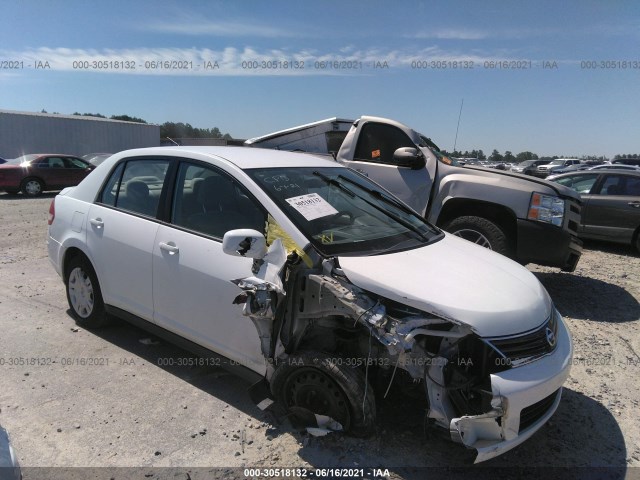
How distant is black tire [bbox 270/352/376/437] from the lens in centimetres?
246

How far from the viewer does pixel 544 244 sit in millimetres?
4855

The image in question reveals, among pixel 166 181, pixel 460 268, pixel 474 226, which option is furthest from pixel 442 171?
pixel 166 181

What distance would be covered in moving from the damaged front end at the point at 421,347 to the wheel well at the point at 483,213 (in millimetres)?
2549

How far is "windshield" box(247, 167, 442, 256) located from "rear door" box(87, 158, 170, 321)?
966mm

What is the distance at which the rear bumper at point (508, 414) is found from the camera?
84.6 inches

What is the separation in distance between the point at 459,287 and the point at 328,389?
921 millimetres

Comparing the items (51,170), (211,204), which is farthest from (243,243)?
(51,170)

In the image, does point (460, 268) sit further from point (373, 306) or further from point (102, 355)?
point (102, 355)

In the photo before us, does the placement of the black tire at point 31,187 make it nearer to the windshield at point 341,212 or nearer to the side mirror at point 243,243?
the windshield at point 341,212

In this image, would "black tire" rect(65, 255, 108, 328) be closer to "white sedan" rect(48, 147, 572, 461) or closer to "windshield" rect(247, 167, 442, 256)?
"white sedan" rect(48, 147, 572, 461)

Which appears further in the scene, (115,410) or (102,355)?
(102,355)

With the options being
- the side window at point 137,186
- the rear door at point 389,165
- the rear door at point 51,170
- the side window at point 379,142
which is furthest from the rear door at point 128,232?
the rear door at point 51,170

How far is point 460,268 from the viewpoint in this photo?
8.84 ft

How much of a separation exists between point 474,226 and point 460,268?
2687 millimetres
